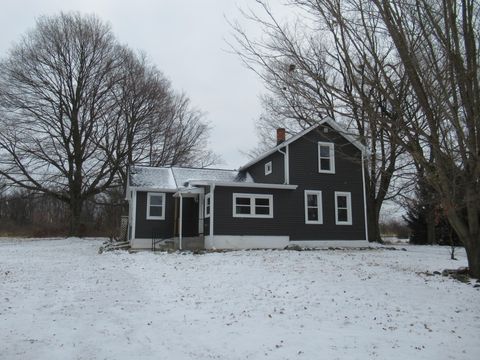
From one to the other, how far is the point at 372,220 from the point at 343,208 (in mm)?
6285

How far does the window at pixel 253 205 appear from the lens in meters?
19.9

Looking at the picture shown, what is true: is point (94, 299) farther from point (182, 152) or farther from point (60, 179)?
point (182, 152)

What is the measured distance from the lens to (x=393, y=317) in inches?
310

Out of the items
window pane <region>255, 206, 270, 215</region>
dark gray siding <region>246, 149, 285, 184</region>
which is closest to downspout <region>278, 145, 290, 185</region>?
dark gray siding <region>246, 149, 285, 184</region>

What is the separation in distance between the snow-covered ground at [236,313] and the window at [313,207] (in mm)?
7907

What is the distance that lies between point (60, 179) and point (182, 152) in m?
9.77

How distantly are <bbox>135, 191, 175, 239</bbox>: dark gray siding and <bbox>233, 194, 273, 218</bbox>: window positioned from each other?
12.5ft

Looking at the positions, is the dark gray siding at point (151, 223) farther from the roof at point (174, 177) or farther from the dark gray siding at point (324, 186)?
the dark gray siding at point (324, 186)

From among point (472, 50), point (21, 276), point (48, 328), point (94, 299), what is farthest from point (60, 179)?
point (472, 50)

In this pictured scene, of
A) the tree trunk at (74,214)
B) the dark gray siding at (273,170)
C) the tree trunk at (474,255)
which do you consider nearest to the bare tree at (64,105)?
the tree trunk at (74,214)

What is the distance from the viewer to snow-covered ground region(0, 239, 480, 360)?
594 centimetres

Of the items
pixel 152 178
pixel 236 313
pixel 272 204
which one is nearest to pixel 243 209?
pixel 272 204

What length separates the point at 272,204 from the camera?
20.4 meters

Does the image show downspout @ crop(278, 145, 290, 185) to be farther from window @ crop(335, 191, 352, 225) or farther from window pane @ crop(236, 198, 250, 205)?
window @ crop(335, 191, 352, 225)
